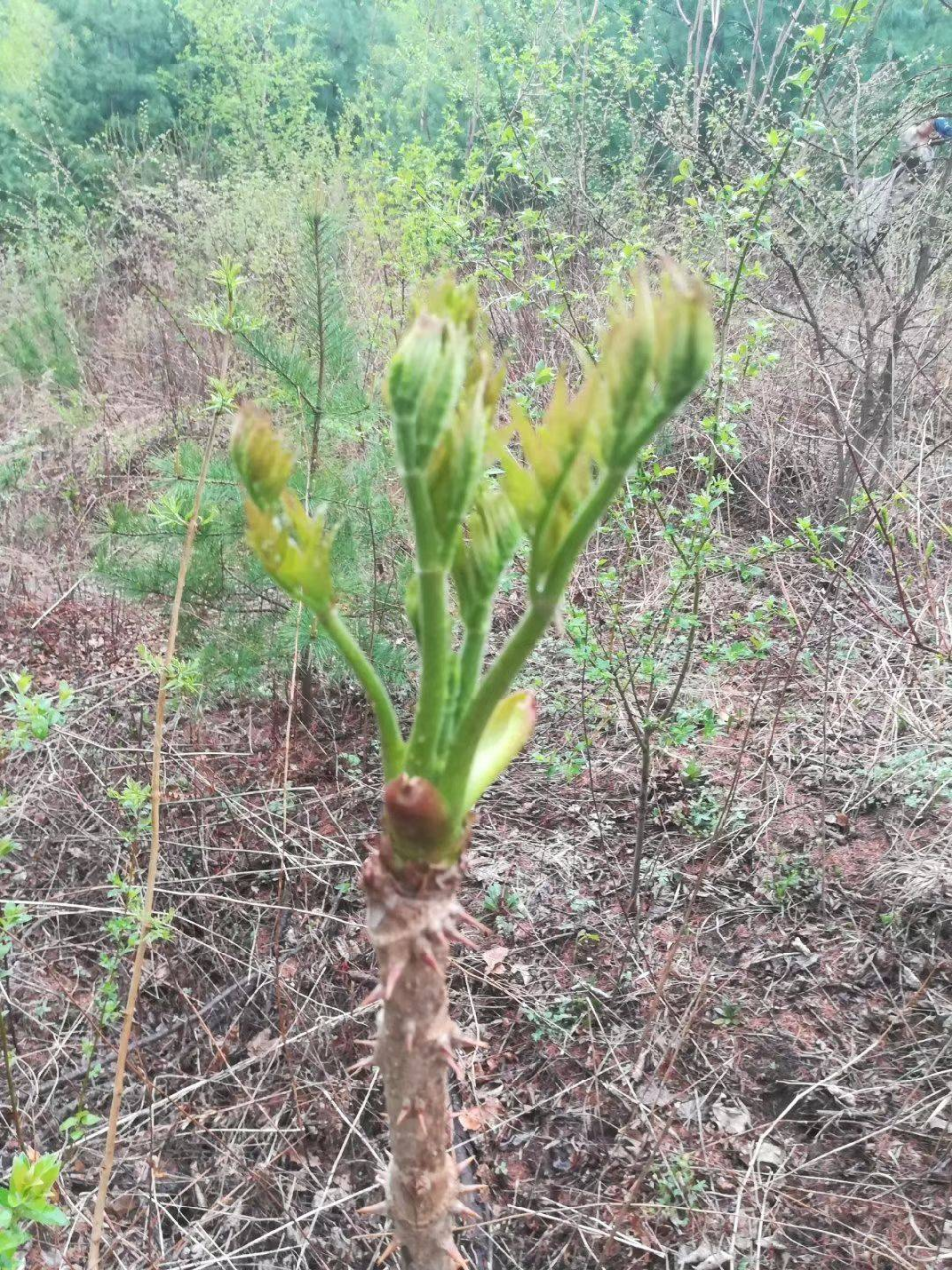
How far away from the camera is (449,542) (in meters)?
0.52

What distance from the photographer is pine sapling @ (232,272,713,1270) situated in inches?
18.1

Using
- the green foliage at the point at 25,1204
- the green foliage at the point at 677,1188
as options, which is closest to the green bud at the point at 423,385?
the green foliage at the point at 25,1204

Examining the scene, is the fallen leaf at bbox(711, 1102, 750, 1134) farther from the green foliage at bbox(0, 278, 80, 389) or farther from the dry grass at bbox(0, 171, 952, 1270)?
the green foliage at bbox(0, 278, 80, 389)

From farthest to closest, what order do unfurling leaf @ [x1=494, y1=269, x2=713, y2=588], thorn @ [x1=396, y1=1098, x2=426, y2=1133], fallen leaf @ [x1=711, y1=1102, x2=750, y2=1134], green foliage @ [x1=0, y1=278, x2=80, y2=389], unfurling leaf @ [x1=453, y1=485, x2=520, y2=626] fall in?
green foliage @ [x1=0, y1=278, x2=80, y2=389] → fallen leaf @ [x1=711, y1=1102, x2=750, y2=1134] → thorn @ [x1=396, y1=1098, x2=426, y2=1133] → unfurling leaf @ [x1=453, y1=485, x2=520, y2=626] → unfurling leaf @ [x1=494, y1=269, x2=713, y2=588]

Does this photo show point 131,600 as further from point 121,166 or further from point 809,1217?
point 121,166

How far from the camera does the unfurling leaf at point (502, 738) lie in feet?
2.02

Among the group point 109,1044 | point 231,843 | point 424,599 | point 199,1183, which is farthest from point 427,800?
point 231,843

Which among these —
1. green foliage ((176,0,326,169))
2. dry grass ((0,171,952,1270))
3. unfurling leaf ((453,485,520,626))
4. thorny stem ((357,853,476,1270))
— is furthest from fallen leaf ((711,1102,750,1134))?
green foliage ((176,0,326,169))

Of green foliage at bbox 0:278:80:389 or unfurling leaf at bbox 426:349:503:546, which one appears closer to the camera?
unfurling leaf at bbox 426:349:503:546

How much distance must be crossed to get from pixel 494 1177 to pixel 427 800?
163cm

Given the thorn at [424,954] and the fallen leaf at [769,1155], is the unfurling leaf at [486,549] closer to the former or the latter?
the thorn at [424,954]

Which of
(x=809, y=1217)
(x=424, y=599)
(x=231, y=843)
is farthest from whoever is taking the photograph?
(x=231, y=843)

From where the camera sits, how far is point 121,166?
27.1 ft

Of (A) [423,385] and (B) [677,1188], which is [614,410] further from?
(B) [677,1188]
